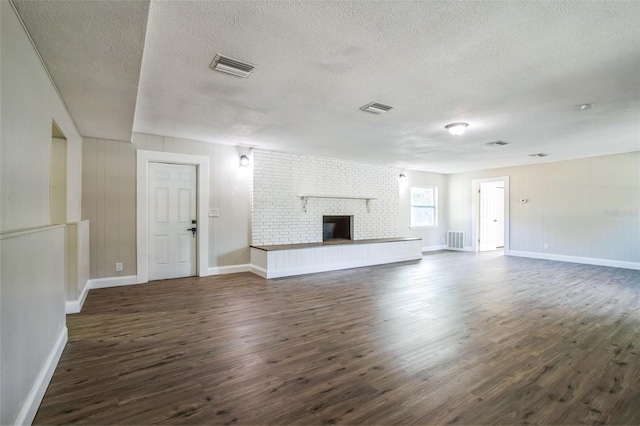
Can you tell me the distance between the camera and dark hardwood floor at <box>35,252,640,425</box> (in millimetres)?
1786

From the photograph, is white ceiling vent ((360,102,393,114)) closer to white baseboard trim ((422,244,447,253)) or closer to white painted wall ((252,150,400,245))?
white painted wall ((252,150,400,245))

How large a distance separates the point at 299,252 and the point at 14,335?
428cm

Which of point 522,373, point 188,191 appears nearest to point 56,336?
point 188,191

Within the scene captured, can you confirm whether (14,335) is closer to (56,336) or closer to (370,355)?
(56,336)

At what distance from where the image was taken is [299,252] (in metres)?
5.66

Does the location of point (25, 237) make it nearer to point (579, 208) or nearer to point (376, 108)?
point (376, 108)

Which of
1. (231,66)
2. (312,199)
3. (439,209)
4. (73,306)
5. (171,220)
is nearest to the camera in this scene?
(231,66)

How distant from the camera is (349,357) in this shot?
242cm

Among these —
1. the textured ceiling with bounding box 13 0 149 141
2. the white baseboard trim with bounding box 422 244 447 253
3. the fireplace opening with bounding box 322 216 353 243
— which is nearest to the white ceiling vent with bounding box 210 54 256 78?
the textured ceiling with bounding box 13 0 149 141

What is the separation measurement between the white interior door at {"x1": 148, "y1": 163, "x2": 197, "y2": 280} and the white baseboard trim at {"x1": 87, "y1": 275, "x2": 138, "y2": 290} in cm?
30

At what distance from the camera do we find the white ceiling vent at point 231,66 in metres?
2.49

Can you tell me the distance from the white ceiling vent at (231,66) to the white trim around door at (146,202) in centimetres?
287

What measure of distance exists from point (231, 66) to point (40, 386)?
2582 mm

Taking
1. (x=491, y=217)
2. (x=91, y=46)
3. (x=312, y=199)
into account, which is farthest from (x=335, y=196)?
(x=491, y=217)
